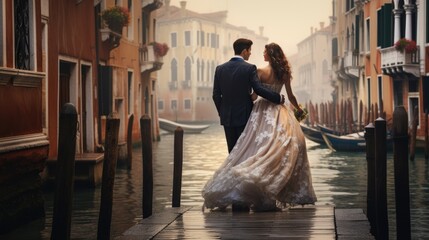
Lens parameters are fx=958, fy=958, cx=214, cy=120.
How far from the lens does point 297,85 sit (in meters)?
80.8

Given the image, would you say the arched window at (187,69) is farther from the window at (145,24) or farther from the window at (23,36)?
the window at (23,36)

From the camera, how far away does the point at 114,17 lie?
61.4 feet

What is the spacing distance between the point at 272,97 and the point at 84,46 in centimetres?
894

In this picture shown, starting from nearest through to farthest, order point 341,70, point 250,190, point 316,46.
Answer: point 250,190 → point 341,70 → point 316,46

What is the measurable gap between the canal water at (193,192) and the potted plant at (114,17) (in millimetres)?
2706

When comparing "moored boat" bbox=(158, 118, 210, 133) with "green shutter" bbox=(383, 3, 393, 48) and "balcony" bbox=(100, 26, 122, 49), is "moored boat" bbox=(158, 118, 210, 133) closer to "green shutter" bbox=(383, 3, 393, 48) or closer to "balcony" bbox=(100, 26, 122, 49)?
"green shutter" bbox=(383, 3, 393, 48)

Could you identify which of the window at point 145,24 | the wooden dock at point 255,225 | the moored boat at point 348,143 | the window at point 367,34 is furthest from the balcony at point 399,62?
the wooden dock at point 255,225

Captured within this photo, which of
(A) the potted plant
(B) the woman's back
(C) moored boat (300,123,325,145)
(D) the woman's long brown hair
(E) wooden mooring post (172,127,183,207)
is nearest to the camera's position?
(D) the woman's long brown hair

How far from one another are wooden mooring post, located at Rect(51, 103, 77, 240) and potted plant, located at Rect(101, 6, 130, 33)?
13.0 metres

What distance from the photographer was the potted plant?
1856cm

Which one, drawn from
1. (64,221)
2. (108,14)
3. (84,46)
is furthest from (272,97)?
(108,14)

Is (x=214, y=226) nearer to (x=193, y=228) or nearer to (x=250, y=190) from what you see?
(x=193, y=228)

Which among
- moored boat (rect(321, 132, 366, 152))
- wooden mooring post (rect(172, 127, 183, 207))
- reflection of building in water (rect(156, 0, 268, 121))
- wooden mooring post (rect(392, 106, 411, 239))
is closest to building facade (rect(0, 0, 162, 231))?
wooden mooring post (rect(172, 127, 183, 207))

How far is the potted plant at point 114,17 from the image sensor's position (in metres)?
18.6
